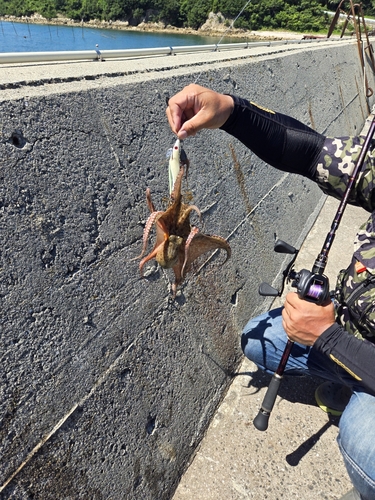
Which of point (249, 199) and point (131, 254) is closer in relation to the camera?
point (131, 254)

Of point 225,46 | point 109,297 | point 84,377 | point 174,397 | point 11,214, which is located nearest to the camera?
point 11,214

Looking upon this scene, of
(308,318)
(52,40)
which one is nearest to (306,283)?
(308,318)

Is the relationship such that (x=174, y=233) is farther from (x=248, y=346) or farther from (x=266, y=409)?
(x=248, y=346)

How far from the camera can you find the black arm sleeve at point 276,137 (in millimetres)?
2484

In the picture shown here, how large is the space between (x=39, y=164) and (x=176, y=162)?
1.80 feet

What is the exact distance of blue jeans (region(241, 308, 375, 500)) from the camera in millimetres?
2088

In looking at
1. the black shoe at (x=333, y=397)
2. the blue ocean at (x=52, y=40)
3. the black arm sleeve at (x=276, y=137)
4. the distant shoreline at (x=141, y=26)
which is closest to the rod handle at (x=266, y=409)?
the black shoe at (x=333, y=397)

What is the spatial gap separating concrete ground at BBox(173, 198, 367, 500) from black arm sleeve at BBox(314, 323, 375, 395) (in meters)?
0.82

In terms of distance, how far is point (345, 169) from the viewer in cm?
263

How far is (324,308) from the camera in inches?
84.4

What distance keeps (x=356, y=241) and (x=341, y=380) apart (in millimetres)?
836

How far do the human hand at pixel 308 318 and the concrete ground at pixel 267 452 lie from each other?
961mm

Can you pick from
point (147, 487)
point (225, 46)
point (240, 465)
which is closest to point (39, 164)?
point (147, 487)

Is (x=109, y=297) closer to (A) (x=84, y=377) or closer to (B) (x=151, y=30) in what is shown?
(A) (x=84, y=377)
